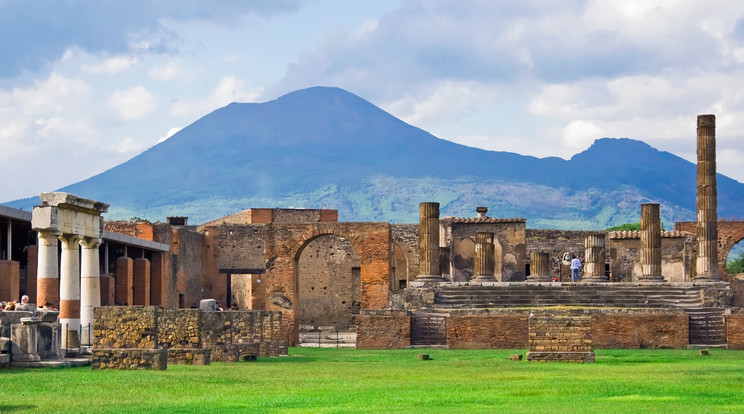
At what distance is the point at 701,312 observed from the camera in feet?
117

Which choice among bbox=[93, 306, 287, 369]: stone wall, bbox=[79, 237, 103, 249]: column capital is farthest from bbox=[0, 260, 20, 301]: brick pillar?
bbox=[93, 306, 287, 369]: stone wall

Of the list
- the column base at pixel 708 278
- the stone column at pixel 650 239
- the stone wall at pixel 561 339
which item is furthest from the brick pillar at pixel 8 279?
the column base at pixel 708 278

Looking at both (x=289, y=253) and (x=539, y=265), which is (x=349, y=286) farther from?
(x=289, y=253)

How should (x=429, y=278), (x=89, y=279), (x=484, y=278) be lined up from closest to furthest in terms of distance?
(x=89, y=279) < (x=429, y=278) < (x=484, y=278)

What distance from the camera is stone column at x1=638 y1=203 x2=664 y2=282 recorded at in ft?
137

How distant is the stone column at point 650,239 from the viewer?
41.8 m

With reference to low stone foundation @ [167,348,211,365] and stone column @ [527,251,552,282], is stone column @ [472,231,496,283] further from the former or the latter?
low stone foundation @ [167,348,211,365]

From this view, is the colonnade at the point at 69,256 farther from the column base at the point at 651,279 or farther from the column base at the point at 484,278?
the column base at the point at 651,279

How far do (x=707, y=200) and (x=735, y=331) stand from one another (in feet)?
33.2

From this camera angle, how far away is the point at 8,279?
106 feet

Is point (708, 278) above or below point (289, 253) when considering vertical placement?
below

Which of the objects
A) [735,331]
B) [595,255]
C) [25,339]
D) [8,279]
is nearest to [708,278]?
[595,255]

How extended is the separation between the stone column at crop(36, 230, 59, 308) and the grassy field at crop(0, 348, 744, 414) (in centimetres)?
560

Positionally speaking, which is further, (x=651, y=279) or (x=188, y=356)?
(x=651, y=279)
